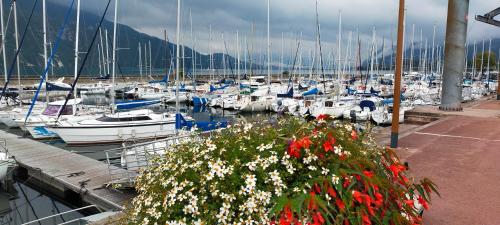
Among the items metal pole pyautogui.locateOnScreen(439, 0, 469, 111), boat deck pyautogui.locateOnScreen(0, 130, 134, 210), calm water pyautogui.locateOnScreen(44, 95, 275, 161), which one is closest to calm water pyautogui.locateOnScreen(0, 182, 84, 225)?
boat deck pyautogui.locateOnScreen(0, 130, 134, 210)

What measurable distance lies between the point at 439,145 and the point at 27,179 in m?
14.5

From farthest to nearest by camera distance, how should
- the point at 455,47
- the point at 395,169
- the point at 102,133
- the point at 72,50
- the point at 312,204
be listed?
the point at 72,50 < the point at 102,133 < the point at 455,47 < the point at 395,169 < the point at 312,204

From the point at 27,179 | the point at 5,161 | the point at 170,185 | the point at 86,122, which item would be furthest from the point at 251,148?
the point at 86,122

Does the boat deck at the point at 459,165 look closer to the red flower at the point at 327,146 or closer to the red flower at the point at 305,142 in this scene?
the red flower at the point at 327,146

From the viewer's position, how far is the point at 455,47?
1792 centimetres

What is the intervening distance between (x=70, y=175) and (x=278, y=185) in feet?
34.0

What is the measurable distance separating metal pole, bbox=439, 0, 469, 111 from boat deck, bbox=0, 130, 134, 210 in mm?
16592

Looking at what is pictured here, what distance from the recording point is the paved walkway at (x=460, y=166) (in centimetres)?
569

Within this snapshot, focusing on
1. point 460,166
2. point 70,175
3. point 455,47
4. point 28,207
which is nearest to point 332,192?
point 460,166

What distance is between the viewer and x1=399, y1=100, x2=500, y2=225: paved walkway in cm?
569

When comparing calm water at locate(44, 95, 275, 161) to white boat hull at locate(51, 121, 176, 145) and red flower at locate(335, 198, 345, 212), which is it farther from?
red flower at locate(335, 198, 345, 212)

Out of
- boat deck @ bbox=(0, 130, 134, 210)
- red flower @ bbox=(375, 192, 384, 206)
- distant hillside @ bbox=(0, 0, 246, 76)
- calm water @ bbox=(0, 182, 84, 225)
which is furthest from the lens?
distant hillside @ bbox=(0, 0, 246, 76)

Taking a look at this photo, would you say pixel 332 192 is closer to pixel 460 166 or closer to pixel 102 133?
pixel 460 166

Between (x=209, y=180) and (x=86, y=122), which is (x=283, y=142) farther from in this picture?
(x=86, y=122)
